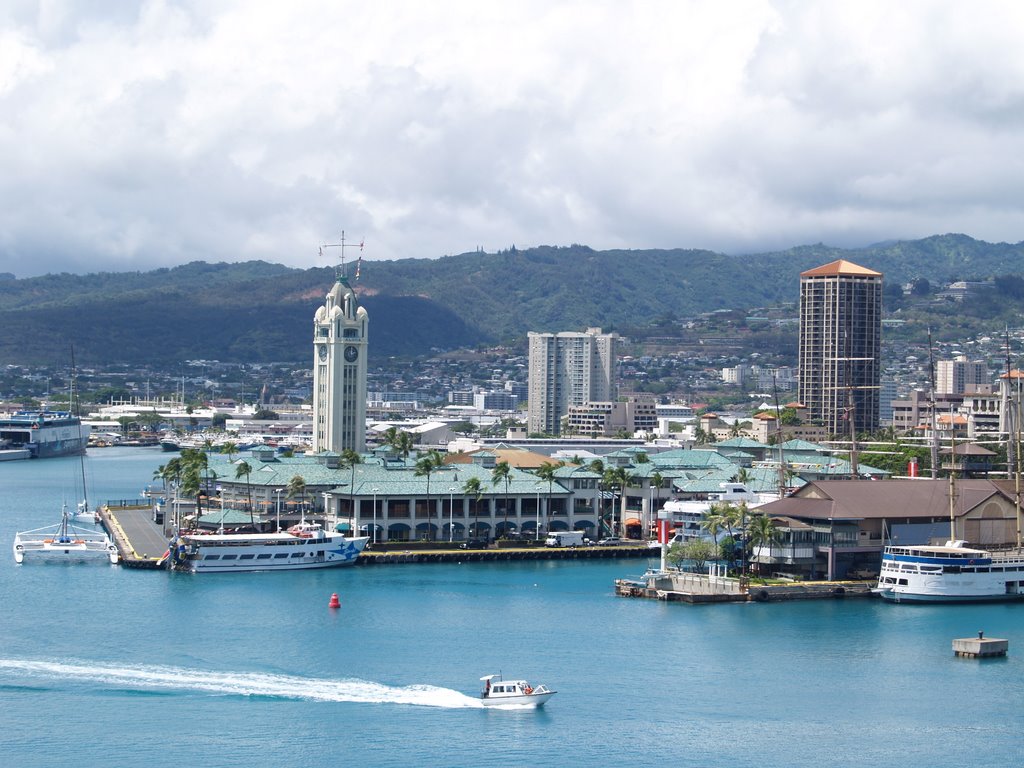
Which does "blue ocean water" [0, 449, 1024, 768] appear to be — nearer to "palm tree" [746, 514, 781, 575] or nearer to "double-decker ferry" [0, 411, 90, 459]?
"palm tree" [746, 514, 781, 575]

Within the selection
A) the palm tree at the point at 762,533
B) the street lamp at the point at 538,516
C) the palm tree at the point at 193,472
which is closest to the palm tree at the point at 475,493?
the street lamp at the point at 538,516

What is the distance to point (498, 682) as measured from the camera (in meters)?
47.4

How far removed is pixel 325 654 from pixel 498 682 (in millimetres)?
7875

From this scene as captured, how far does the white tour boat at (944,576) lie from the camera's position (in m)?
66.6

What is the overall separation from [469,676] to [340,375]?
2530 inches

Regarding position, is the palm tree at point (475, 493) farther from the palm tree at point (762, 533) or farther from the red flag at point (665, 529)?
the palm tree at point (762, 533)

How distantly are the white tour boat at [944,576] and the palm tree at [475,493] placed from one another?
21334mm

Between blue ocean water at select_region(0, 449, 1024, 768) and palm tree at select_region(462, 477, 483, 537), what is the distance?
12.0m

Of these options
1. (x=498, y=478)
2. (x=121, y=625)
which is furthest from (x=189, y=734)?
(x=498, y=478)

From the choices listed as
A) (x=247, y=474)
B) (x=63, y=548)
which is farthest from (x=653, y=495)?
(x=63, y=548)

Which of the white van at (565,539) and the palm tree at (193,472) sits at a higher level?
the palm tree at (193,472)

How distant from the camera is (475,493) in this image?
83.4m

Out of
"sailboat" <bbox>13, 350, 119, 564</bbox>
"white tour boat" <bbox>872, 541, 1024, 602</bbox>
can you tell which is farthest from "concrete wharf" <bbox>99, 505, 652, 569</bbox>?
"white tour boat" <bbox>872, 541, 1024, 602</bbox>

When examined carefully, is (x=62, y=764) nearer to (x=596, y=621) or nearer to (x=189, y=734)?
(x=189, y=734)
